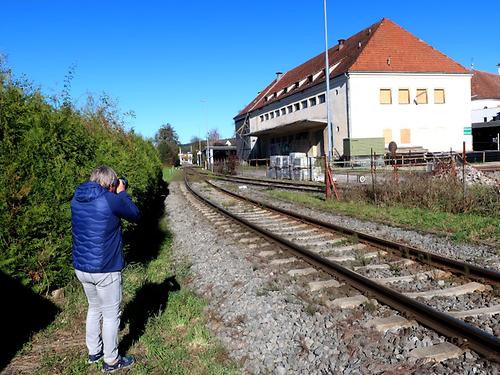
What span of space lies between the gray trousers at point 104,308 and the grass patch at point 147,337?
0.88ft

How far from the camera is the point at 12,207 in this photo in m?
5.31

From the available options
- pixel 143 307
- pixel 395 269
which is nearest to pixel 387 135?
pixel 395 269

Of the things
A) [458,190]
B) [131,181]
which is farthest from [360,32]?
[131,181]

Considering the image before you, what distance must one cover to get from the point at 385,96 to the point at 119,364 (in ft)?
139

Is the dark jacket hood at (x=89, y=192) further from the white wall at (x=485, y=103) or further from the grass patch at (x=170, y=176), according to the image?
the white wall at (x=485, y=103)

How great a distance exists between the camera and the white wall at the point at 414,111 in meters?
41.7

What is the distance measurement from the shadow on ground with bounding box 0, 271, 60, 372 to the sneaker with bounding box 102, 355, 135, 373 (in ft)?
3.92

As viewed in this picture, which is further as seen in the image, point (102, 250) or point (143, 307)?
point (143, 307)

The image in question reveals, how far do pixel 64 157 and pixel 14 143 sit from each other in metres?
0.85

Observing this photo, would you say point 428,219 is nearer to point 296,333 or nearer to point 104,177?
point 296,333

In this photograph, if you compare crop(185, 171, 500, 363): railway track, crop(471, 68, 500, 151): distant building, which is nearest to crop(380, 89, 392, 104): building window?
crop(471, 68, 500, 151): distant building

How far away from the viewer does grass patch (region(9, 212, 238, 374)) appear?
166 inches

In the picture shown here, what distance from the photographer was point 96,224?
3.84 m

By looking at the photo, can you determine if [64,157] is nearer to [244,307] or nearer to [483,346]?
[244,307]
